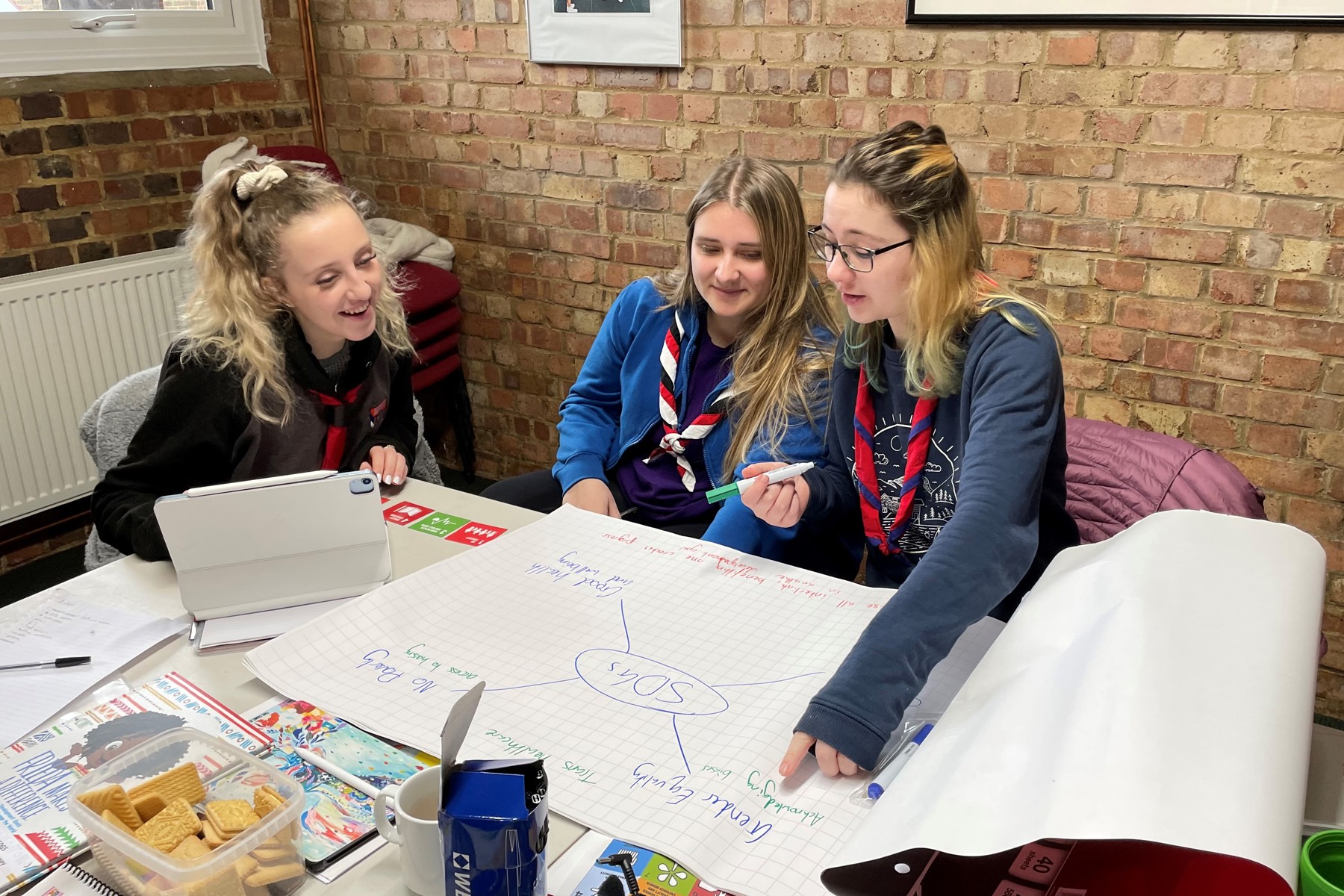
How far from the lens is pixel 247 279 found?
160cm

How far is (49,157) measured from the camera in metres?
2.75

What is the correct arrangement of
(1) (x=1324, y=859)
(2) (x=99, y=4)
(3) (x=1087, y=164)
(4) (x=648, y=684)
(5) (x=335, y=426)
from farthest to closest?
(2) (x=99, y=4)
(3) (x=1087, y=164)
(5) (x=335, y=426)
(4) (x=648, y=684)
(1) (x=1324, y=859)

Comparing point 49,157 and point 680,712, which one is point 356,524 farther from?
point 49,157

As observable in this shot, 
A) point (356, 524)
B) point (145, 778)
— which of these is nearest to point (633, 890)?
point (145, 778)

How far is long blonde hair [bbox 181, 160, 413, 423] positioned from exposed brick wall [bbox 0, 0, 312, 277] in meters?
1.42

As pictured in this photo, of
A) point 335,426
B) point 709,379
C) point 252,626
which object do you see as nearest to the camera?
point 252,626

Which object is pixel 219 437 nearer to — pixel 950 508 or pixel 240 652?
pixel 240 652

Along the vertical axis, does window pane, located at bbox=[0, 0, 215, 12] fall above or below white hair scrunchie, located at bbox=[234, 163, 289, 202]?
above

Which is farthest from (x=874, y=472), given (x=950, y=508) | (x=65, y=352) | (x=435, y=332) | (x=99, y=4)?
(x=99, y=4)

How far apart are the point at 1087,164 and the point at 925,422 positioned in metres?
1.08

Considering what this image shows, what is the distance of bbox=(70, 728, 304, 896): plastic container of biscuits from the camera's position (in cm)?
73

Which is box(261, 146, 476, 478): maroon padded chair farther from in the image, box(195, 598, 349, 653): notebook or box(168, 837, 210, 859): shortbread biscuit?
box(168, 837, 210, 859): shortbread biscuit

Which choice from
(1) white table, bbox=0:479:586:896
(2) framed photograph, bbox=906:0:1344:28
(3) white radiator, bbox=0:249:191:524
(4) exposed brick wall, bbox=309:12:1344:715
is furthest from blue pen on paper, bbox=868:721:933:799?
(3) white radiator, bbox=0:249:191:524

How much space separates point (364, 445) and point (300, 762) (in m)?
0.86
